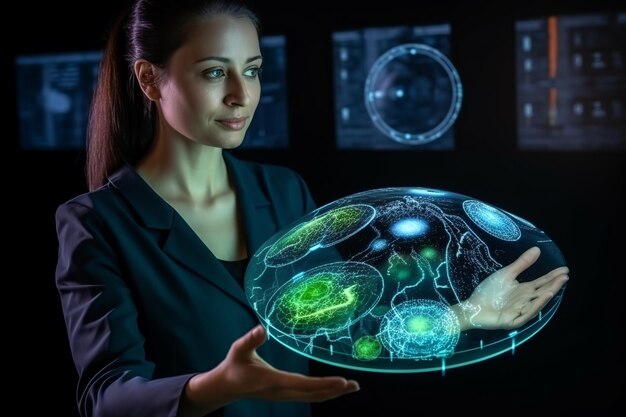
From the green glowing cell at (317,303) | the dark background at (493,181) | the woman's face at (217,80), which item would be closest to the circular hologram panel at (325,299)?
the green glowing cell at (317,303)

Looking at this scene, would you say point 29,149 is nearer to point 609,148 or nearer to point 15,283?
point 15,283

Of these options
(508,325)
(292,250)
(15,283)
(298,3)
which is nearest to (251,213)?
(292,250)

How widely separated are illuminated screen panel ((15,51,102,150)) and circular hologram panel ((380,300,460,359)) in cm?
225

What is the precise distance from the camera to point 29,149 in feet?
10.7

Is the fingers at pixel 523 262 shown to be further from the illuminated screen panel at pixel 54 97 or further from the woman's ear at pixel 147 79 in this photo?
the illuminated screen panel at pixel 54 97

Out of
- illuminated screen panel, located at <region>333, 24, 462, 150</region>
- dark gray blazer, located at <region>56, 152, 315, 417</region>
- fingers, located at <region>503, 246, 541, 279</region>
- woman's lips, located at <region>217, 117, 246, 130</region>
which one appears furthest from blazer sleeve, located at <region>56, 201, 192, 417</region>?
illuminated screen panel, located at <region>333, 24, 462, 150</region>

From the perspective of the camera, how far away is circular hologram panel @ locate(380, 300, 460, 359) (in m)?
1.17

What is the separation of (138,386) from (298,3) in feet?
5.97

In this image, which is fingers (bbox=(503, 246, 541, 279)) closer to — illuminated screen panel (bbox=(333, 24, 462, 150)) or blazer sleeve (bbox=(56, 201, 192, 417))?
blazer sleeve (bbox=(56, 201, 192, 417))

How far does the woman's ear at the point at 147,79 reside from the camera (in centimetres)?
153

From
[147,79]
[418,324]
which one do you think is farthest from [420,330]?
[147,79]

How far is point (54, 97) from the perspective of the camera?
10.6 ft

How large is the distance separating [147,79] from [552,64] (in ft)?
4.39

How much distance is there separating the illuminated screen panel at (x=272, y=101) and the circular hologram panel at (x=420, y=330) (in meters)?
1.70
